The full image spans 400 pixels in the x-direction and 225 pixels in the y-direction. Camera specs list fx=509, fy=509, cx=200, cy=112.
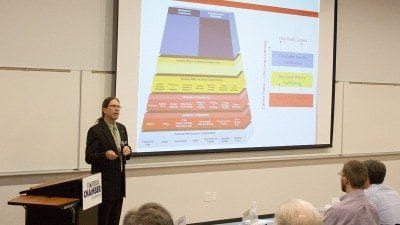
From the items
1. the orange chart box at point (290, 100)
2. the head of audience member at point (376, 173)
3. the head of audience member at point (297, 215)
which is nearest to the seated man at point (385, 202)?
the head of audience member at point (376, 173)

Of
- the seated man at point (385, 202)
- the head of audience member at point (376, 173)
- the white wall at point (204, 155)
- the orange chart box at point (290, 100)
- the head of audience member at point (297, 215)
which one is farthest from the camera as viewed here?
the orange chart box at point (290, 100)

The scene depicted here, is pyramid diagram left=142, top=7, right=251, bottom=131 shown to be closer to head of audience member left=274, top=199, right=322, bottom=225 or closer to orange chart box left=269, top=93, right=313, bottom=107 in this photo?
orange chart box left=269, top=93, right=313, bottom=107

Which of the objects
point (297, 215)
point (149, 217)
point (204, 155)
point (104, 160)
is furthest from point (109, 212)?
point (149, 217)

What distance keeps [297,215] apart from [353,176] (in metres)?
1.01

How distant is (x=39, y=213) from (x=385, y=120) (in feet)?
16.2

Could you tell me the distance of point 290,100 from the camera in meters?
5.81

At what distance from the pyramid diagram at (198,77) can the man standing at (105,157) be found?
2.62 ft

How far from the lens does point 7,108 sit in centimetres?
413

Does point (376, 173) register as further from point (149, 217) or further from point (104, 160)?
point (149, 217)

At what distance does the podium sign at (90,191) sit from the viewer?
9.96ft

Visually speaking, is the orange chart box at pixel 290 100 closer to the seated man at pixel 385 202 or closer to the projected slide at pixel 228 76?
the projected slide at pixel 228 76

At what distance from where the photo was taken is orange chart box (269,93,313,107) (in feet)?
18.7

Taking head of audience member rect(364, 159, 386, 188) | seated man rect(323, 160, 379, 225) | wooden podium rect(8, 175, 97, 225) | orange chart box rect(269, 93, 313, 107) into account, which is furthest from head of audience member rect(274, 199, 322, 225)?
orange chart box rect(269, 93, 313, 107)

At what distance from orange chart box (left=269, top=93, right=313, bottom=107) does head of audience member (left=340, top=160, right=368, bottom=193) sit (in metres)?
2.69
